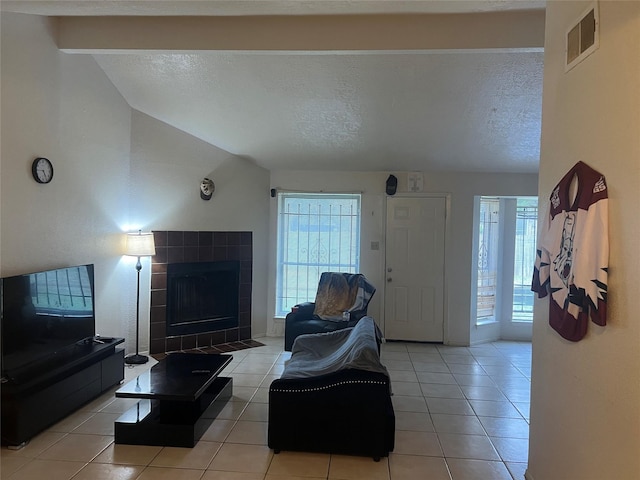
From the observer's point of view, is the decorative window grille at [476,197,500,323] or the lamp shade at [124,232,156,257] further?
the decorative window grille at [476,197,500,323]

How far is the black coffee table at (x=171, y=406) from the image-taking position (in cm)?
269

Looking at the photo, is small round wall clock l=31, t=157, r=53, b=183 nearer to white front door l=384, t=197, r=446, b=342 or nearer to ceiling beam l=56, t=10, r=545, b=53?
ceiling beam l=56, t=10, r=545, b=53

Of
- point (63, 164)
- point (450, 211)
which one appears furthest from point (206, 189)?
point (450, 211)

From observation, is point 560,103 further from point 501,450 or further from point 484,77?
point 501,450

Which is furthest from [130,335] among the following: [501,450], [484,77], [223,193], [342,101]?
→ [484,77]

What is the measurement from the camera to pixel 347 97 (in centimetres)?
370

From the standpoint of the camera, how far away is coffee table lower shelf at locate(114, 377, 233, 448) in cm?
270

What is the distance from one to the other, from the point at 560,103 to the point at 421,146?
98.6 inches

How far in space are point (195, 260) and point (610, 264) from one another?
13.6ft

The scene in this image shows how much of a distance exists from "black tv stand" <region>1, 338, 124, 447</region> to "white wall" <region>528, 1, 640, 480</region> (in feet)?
9.94

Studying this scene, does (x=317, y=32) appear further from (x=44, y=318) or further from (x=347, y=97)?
(x=44, y=318)

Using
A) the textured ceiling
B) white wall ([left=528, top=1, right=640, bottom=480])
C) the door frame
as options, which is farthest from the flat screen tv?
the door frame

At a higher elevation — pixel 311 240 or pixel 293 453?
pixel 311 240

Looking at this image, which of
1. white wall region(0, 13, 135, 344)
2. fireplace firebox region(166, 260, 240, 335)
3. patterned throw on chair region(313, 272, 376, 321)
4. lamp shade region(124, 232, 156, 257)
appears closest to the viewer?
white wall region(0, 13, 135, 344)
